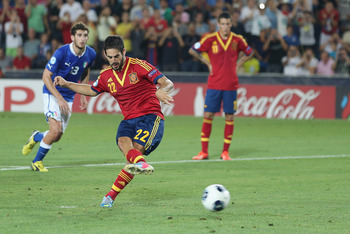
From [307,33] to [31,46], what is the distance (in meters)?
8.54

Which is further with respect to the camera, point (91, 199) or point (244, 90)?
point (244, 90)

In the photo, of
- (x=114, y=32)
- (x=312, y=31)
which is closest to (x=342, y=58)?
(x=312, y=31)

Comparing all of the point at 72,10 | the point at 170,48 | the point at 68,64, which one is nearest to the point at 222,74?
the point at 68,64

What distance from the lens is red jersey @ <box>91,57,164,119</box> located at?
8.14 meters

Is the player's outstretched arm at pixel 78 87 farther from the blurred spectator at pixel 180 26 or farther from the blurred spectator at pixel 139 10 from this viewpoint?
the blurred spectator at pixel 139 10

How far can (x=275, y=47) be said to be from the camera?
873 inches

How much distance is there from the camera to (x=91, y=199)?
27.9 feet

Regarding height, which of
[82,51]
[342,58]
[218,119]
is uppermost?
[82,51]

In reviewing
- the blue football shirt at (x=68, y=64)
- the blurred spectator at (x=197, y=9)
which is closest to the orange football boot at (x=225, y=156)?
the blue football shirt at (x=68, y=64)

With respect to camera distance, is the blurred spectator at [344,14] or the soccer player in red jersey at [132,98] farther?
the blurred spectator at [344,14]

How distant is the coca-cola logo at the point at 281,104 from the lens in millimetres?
20594

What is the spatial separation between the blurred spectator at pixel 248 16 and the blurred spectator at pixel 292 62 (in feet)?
4.17

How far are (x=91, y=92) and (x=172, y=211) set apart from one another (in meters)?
1.68

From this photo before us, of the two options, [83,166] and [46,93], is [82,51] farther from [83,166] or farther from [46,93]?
[83,166]
